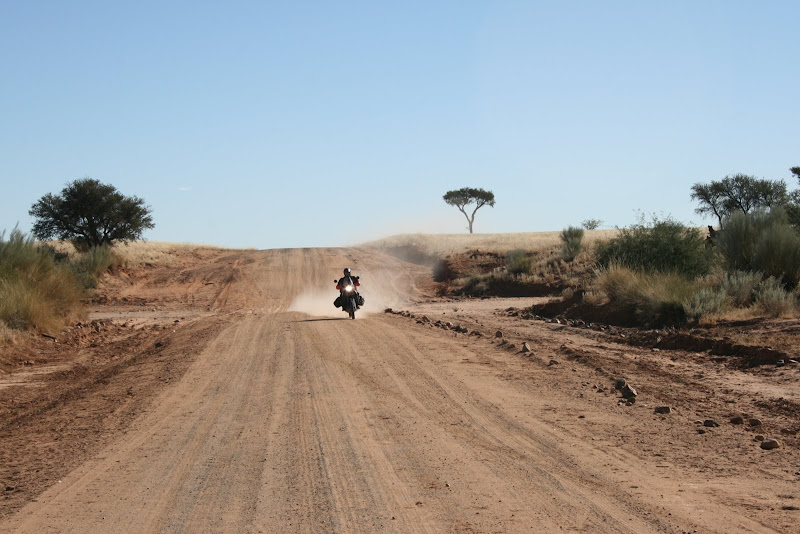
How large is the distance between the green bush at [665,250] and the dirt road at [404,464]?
14797 millimetres

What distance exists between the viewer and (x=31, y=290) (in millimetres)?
21219

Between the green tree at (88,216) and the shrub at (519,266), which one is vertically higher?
the green tree at (88,216)

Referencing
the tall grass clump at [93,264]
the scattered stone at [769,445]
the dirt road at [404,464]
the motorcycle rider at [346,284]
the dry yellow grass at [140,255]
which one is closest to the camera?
the dirt road at [404,464]

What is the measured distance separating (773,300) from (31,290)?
764 inches

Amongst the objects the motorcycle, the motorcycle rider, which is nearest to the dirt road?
the motorcycle

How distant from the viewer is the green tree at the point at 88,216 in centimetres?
4997

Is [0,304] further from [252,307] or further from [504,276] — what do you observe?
[504,276]

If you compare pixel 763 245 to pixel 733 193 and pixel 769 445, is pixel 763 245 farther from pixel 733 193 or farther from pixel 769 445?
pixel 733 193

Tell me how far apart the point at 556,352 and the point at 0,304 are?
13638mm

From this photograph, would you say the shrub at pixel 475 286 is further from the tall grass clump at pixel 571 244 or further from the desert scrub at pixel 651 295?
the desert scrub at pixel 651 295

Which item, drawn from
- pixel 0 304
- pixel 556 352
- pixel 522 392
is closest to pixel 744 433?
pixel 522 392

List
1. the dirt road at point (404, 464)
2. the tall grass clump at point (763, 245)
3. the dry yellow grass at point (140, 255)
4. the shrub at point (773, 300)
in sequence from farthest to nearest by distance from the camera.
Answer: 1. the dry yellow grass at point (140, 255)
2. the tall grass clump at point (763, 245)
3. the shrub at point (773, 300)
4. the dirt road at point (404, 464)

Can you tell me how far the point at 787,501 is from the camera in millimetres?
6242

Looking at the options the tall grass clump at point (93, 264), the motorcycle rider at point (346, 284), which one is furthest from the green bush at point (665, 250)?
the tall grass clump at point (93, 264)
